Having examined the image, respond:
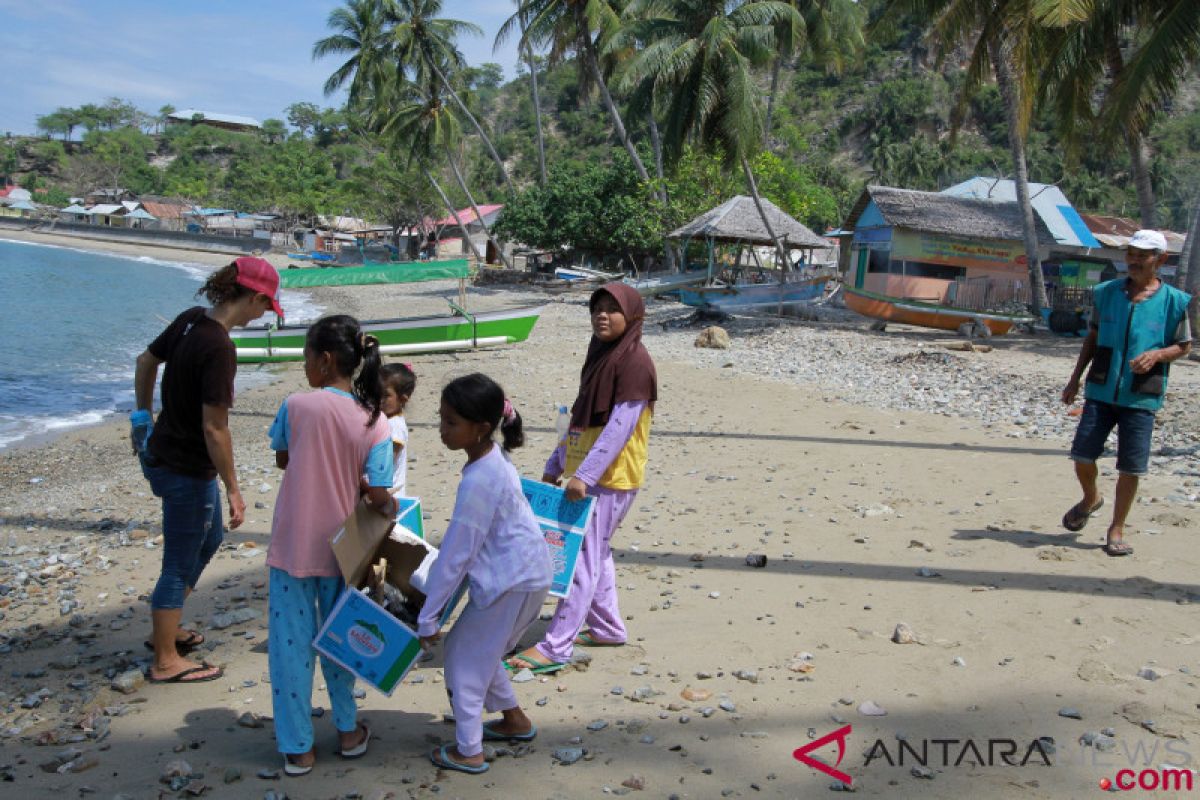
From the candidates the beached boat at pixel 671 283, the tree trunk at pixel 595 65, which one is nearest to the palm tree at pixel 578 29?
the tree trunk at pixel 595 65

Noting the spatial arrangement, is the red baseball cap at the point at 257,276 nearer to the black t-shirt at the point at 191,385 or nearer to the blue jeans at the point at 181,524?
the black t-shirt at the point at 191,385

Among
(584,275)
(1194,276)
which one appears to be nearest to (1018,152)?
(1194,276)

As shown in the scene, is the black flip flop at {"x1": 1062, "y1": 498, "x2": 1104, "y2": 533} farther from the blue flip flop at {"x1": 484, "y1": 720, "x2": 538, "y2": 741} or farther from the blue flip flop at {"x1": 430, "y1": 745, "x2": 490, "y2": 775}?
the blue flip flop at {"x1": 430, "y1": 745, "x2": 490, "y2": 775}

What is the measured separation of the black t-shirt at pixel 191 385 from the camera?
3.73 m

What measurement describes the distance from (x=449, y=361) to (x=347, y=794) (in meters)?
15.8

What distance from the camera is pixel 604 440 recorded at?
13.5 ft

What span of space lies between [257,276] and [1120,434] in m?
4.98

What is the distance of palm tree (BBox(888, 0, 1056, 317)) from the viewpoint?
766 inches

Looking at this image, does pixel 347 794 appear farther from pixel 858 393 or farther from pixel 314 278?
pixel 314 278

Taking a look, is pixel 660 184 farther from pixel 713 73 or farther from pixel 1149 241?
pixel 1149 241

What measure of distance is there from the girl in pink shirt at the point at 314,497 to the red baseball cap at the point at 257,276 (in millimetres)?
685

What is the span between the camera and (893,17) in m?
Answer: 23.7

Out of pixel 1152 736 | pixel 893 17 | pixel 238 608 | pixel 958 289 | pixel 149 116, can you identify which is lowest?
pixel 238 608

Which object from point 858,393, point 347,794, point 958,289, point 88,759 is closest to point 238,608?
point 88,759
